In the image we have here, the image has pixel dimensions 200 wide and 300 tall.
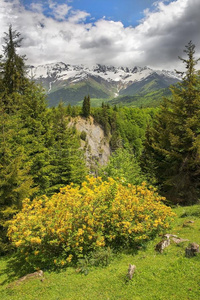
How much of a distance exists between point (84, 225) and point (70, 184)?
3.77m

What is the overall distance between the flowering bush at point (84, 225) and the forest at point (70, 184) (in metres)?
0.04

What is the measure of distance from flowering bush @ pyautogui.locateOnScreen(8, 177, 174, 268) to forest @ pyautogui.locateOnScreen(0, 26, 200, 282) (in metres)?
0.04

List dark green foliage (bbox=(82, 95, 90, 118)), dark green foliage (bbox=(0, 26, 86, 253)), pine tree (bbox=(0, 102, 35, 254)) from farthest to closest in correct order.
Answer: dark green foliage (bbox=(82, 95, 90, 118)) → dark green foliage (bbox=(0, 26, 86, 253)) → pine tree (bbox=(0, 102, 35, 254))

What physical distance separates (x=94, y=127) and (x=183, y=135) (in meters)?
56.0

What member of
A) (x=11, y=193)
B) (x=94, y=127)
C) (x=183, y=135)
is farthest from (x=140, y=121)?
(x=11, y=193)

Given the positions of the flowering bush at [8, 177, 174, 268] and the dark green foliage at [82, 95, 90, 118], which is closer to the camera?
the flowering bush at [8, 177, 174, 268]

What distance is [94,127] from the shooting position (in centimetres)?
7369

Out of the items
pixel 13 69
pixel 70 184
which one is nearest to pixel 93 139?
pixel 13 69

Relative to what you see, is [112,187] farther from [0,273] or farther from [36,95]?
[36,95]

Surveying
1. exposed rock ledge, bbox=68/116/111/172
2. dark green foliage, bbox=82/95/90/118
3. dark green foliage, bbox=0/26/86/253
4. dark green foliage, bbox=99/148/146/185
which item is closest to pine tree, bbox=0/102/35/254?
dark green foliage, bbox=0/26/86/253

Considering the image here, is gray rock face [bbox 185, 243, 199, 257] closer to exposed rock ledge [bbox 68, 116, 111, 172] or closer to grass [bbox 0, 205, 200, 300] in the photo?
grass [bbox 0, 205, 200, 300]

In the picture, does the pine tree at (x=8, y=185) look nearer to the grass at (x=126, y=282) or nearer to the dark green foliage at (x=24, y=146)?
the dark green foliage at (x=24, y=146)

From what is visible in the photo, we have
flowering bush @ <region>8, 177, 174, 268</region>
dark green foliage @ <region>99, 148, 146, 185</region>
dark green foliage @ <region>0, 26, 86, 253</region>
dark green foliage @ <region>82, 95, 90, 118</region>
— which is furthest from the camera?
dark green foliage @ <region>82, 95, 90, 118</region>

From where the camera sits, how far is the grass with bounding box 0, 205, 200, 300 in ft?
20.2
